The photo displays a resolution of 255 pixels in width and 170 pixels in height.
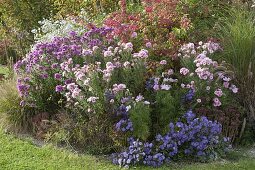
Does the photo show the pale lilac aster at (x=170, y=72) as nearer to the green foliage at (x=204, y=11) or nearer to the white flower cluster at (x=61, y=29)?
the green foliage at (x=204, y=11)

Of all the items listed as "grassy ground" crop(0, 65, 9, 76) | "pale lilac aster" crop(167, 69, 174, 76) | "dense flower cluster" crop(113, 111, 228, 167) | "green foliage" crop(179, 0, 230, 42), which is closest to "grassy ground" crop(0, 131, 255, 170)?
"dense flower cluster" crop(113, 111, 228, 167)

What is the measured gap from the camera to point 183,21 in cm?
→ 732

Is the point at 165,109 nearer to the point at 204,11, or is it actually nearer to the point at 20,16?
the point at 204,11

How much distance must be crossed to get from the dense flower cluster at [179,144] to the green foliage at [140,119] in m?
0.11

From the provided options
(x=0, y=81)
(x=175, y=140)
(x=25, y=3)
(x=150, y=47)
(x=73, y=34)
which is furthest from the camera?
(x=25, y=3)

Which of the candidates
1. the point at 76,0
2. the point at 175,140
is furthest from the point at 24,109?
the point at 76,0

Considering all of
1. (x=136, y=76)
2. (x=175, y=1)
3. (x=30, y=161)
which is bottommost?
(x=30, y=161)

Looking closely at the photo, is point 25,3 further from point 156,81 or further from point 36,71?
point 156,81

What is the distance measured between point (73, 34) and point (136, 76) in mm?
1601

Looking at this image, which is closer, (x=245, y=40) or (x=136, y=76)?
(x=136, y=76)

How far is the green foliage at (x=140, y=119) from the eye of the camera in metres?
5.90

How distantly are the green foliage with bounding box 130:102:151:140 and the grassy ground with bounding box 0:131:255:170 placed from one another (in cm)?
49

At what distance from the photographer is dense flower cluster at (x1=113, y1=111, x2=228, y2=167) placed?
5.84m

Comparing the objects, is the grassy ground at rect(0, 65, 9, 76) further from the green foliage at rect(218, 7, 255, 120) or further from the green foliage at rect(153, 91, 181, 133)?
the green foliage at rect(218, 7, 255, 120)
